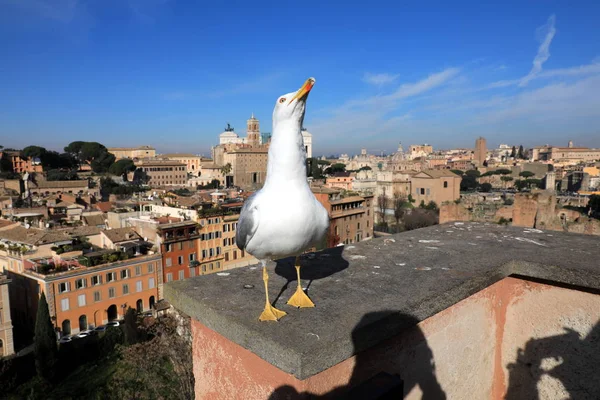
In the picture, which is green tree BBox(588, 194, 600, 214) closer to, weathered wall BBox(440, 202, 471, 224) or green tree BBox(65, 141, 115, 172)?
weathered wall BBox(440, 202, 471, 224)

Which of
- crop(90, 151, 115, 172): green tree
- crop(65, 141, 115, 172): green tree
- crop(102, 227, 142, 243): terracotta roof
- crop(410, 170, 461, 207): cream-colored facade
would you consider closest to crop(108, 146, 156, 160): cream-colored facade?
crop(65, 141, 115, 172): green tree

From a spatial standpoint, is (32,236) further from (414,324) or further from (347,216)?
(414,324)

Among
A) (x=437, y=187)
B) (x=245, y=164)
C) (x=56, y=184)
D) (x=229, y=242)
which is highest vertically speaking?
(x=245, y=164)

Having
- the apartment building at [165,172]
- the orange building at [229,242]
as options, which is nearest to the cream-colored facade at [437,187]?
the orange building at [229,242]

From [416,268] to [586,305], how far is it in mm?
747

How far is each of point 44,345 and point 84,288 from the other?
2876 millimetres

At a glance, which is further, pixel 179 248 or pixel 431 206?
pixel 431 206

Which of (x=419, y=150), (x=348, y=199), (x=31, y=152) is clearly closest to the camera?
(x=348, y=199)

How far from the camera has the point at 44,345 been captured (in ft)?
39.9

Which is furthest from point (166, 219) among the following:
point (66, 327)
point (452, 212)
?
point (452, 212)

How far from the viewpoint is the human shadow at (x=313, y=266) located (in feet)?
6.06

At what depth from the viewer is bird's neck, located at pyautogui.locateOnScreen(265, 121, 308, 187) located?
5.12 feet

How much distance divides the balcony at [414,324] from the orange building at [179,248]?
1632 cm

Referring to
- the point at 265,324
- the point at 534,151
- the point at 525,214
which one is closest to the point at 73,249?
the point at 525,214
